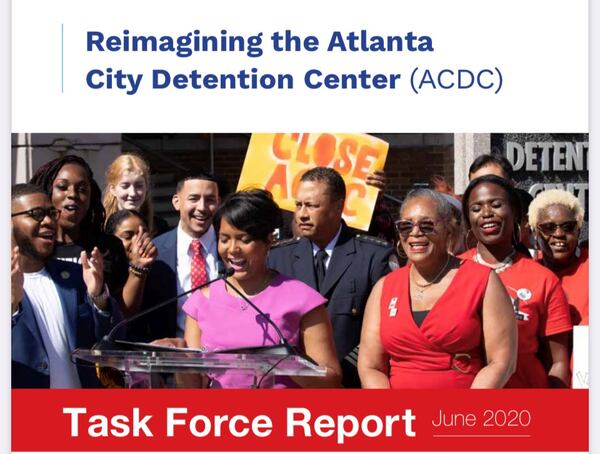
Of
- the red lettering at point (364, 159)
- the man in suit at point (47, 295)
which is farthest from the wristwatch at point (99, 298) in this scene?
the red lettering at point (364, 159)

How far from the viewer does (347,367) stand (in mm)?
4766

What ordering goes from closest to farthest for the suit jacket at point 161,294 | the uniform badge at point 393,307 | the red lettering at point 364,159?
the uniform badge at point 393,307 < the suit jacket at point 161,294 < the red lettering at point 364,159

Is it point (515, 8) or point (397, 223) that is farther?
point (515, 8)

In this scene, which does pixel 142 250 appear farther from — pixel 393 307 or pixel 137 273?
pixel 393 307

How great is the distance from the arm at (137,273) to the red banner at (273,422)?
37 cm

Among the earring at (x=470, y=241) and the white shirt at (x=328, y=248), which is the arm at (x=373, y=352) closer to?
the white shirt at (x=328, y=248)

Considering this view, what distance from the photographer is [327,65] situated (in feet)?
15.8

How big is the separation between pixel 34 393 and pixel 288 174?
142 cm

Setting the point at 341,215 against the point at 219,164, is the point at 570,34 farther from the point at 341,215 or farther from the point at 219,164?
the point at 219,164

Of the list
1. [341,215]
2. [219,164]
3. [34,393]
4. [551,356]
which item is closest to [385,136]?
[341,215]

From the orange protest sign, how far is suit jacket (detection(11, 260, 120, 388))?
0.80 meters

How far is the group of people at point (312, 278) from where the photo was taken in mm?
4496

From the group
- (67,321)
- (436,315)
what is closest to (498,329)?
(436,315)

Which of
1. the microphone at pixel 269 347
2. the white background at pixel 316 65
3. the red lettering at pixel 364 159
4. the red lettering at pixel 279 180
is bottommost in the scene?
the microphone at pixel 269 347
